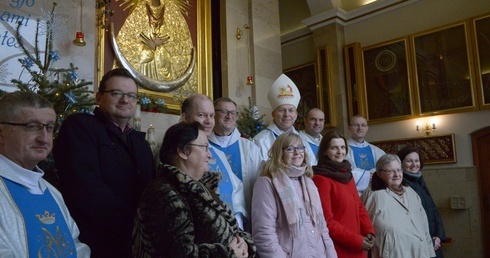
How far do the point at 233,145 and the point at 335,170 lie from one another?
32.0 inches

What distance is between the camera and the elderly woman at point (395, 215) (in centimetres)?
331

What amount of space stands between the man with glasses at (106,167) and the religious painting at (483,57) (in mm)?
6689

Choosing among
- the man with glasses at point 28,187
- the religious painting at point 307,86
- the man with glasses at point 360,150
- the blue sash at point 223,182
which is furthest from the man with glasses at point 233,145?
the religious painting at point 307,86

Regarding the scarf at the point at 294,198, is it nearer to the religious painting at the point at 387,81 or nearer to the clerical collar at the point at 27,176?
the clerical collar at the point at 27,176

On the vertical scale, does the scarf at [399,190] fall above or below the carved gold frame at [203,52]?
below

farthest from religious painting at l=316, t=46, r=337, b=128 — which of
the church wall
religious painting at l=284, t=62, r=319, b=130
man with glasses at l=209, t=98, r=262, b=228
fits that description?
man with glasses at l=209, t=98, r=262, b=228

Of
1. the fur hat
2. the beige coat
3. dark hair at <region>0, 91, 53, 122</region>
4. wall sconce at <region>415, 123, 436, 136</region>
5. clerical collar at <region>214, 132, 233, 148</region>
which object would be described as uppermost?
the fur hat

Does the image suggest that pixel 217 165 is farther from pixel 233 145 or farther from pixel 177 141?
pixel 177 141

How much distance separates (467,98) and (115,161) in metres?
6.97

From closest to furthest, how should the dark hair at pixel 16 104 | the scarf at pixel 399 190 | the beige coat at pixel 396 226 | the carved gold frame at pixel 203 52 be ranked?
the dark hair at pixel 16 104 < the beige coat at pixel 396 226 < the scarf at pixel 399 190 < the carved gold frame at pixel 203 52

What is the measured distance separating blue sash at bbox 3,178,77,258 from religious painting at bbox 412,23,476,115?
728cm

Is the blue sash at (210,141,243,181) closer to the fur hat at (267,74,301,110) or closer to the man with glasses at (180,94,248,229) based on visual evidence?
the man with glasses at (180,94,248,229)

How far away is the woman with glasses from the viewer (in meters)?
2.55

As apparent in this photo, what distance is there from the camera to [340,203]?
3047 millimetres
